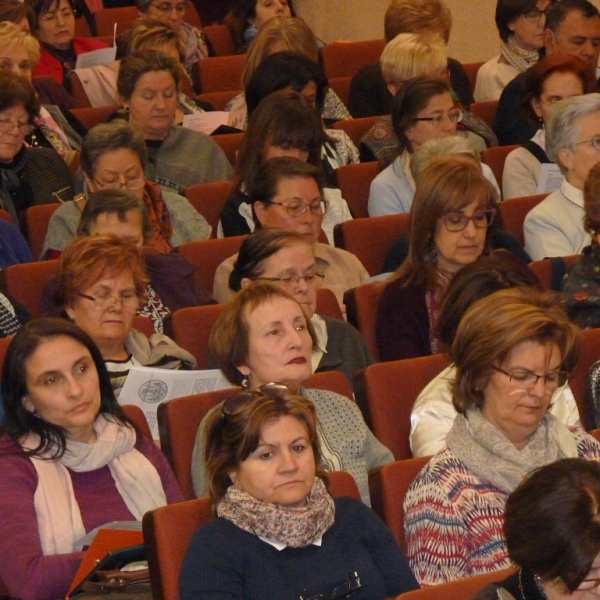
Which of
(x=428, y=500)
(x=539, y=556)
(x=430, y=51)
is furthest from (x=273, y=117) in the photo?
(x=539, y=556)

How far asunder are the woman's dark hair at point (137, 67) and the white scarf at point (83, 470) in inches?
91.8

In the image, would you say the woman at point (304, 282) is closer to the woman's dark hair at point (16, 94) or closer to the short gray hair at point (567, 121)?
the short gray hair at point (567, 121)

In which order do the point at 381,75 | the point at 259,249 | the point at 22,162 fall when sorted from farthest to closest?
the point at 381,75 → the point at 22,162 → the point at 259,249

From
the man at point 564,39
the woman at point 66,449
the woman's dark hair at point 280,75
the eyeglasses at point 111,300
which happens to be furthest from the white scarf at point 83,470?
the man at point 564,39

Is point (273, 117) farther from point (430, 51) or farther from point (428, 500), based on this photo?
point (428, 500)

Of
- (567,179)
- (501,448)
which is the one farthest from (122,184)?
(501,448)

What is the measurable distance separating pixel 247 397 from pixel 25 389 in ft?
1.82

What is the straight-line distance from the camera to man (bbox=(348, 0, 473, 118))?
580 centimetres

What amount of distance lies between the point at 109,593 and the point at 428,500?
0.61 metres

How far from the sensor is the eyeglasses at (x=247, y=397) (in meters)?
2.50

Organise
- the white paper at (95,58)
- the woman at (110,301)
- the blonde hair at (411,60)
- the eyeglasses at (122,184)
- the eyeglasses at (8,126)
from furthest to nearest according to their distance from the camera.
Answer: the white paper at (95,58) < the blonde hair at (411,60) < the eyeglasses at (8,126) < the eyeglasses at (122,184) < the woman at (110,301)

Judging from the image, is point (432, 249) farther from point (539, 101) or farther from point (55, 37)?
point (55, 37)

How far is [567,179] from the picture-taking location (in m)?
4.30

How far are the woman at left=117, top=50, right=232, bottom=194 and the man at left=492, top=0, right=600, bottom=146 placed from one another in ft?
4.17
